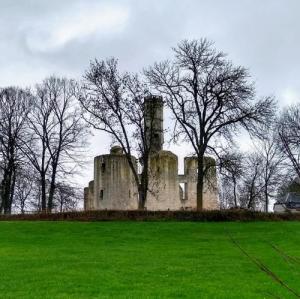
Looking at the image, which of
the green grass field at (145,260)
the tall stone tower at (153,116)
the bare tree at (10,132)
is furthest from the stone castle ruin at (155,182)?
the green grass field at (145,260)

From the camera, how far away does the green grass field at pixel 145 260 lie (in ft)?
35.4

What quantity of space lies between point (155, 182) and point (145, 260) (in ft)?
83.0

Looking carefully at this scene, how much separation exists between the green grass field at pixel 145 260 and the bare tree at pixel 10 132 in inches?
609

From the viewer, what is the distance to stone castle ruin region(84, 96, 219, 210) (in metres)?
41.7

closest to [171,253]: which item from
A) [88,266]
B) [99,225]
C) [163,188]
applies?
[88,266]

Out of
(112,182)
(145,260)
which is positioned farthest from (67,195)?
(145,260)

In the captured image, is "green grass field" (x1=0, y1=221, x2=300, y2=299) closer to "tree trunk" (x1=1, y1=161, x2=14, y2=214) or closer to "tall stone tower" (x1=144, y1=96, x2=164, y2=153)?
"tall stone tower" (x1=144, y1=96, x2=164, y2=153)

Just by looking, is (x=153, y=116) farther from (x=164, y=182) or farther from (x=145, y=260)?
(x=145, y=260)

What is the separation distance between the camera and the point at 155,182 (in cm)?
4106

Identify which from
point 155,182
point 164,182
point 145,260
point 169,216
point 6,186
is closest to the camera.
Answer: point 145,260

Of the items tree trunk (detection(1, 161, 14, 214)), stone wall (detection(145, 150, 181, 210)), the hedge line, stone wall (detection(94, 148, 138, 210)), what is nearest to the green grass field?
the hedge line

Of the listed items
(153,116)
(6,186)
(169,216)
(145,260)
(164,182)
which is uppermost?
(153,116)

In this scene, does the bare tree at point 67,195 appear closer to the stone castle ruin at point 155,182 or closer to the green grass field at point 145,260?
the stone castle ruin at point 155,182

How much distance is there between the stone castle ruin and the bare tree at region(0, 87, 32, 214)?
6.52m
